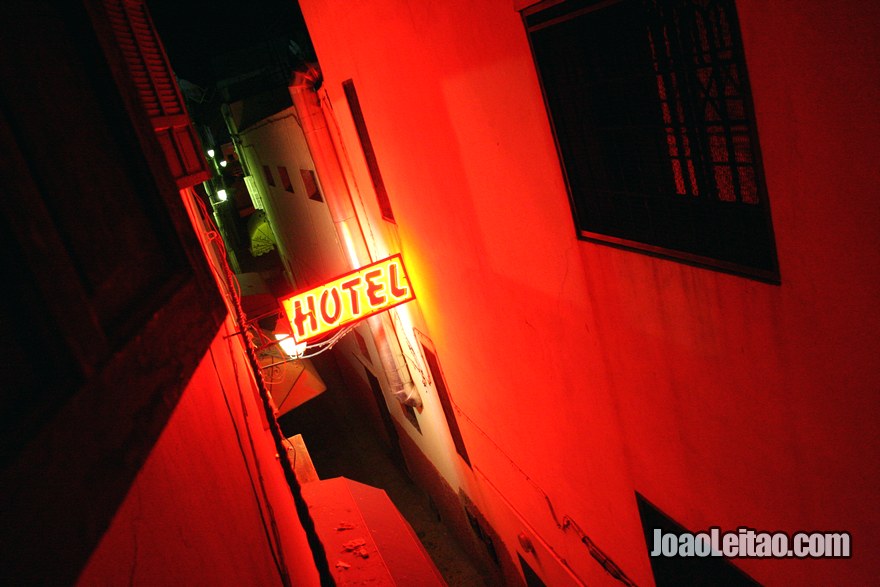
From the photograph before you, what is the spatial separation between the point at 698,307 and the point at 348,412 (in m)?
18.9

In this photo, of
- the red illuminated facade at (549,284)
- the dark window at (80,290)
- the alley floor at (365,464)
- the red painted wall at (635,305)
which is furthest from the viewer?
the alley floor at (365,464)

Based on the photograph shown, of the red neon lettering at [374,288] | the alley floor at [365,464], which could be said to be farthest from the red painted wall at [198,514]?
the alley floor at [365,464]

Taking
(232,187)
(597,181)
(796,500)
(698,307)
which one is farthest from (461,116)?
(232,187)

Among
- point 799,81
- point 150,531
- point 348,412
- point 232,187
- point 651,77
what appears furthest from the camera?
point 232,187

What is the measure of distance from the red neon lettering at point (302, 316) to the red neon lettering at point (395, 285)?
1.38 metres

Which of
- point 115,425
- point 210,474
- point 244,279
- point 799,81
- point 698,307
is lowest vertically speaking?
point 244,279

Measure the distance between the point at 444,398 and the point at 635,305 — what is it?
7686 millimetres

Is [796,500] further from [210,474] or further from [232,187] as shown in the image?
[232,187]

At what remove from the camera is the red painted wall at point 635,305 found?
2.86 metres

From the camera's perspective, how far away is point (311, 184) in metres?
16.9

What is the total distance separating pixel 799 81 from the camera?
2.80m

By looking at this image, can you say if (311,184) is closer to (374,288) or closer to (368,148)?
(368,148)

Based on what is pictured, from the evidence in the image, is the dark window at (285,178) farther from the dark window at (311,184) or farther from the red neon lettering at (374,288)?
the red neon lettering at (374,288)

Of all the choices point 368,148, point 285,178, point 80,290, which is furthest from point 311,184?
point 80,290
